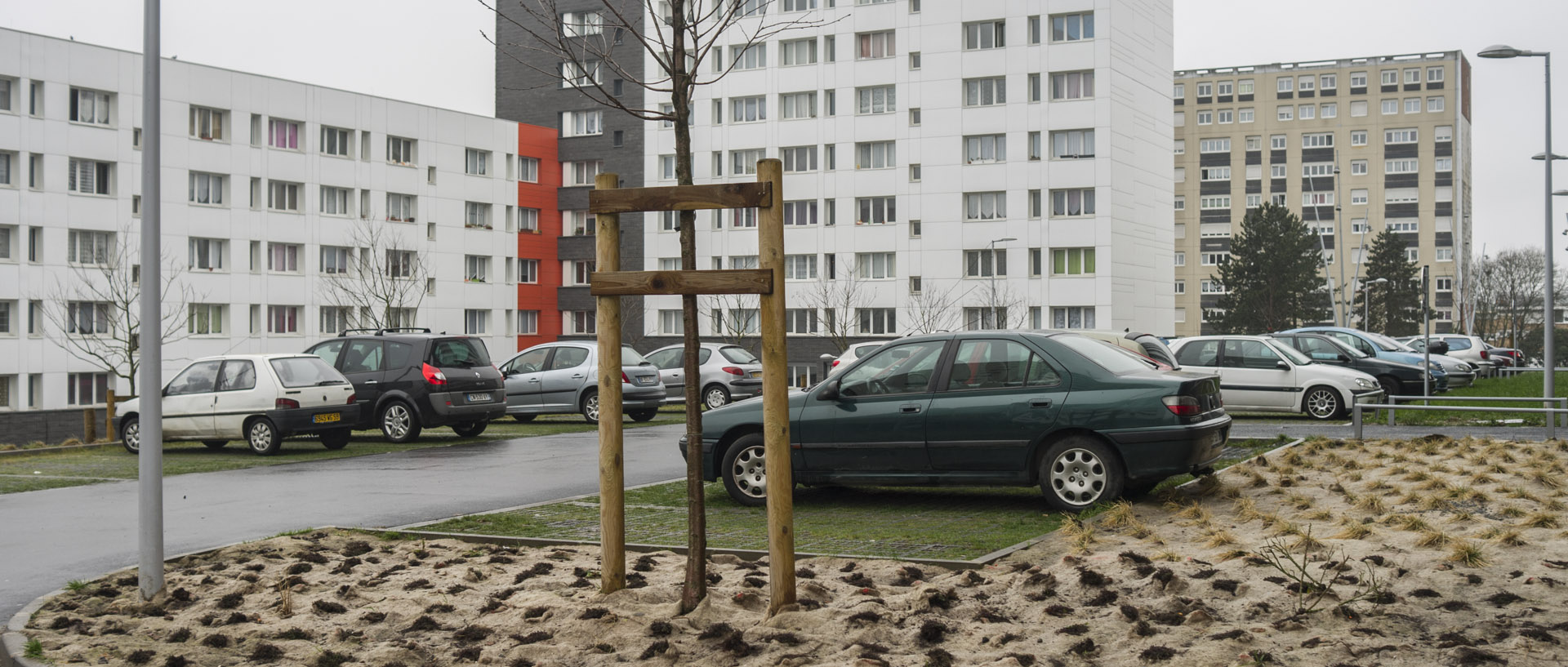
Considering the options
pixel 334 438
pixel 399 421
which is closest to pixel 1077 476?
pixel 334 438

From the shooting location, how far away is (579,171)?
74250 millimetres

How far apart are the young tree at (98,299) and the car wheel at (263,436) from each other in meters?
34.3

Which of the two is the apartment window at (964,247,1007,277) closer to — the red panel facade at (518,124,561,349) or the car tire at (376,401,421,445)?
the red panel facade at (518,124,561,349)

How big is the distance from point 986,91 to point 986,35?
269cm

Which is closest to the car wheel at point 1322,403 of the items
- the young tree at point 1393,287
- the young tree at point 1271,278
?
the young tree at point 1271,278

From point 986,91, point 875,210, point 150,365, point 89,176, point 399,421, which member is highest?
point 986,91

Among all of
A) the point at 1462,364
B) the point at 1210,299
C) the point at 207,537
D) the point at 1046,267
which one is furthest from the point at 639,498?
the point at 1210,299

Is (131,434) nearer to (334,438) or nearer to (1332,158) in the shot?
(334,438)

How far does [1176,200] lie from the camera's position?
129500 millimetres

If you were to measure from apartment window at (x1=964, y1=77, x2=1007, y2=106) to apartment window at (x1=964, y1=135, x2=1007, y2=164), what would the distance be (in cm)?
164

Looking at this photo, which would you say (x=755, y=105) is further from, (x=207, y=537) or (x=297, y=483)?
(x=207, y=537)

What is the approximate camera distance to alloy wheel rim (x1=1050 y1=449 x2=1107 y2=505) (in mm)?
10219

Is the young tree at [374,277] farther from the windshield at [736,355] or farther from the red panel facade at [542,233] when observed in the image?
the windshield at [736,355]

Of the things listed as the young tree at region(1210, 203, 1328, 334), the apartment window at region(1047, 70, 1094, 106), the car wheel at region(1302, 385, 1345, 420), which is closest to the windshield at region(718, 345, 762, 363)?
the car wheel at region(1302, 385, 1345, 420)
